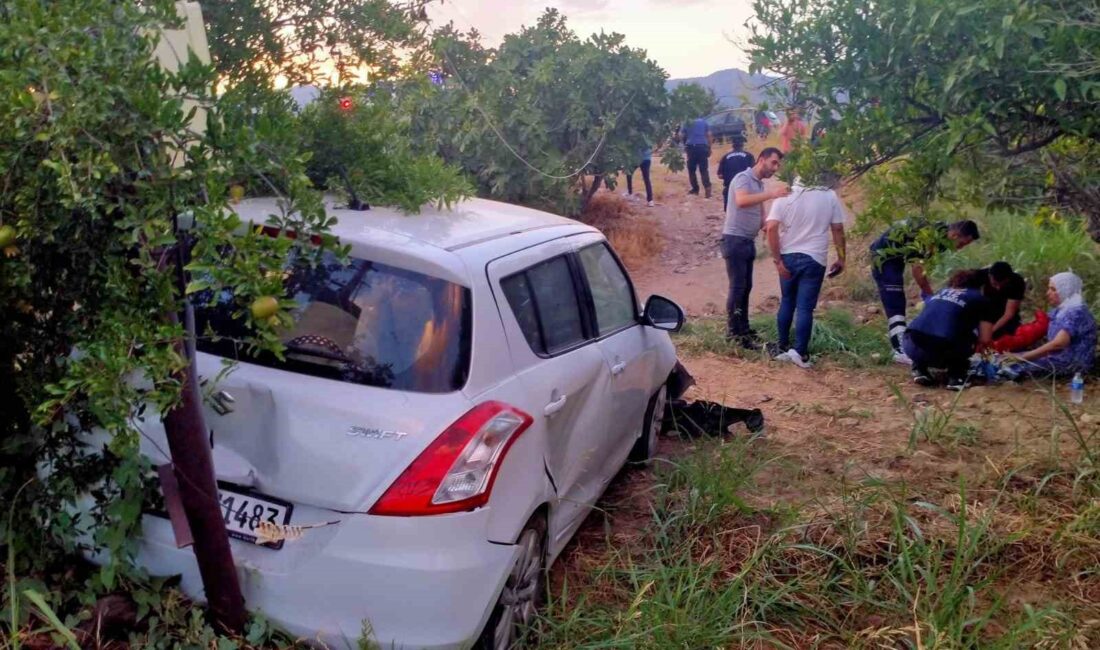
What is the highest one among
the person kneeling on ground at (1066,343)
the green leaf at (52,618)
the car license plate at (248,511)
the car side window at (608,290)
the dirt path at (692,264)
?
the car side window at (608,290)

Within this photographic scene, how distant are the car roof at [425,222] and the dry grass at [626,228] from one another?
9073mm

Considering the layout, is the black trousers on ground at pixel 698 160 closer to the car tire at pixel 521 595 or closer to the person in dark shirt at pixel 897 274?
the person in dark shirt at pixel 897 274

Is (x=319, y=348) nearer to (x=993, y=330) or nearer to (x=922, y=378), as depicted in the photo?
(x=922, y=378)

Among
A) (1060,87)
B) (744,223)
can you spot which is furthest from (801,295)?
(1060,87)

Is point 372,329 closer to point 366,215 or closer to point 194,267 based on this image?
point 366,215

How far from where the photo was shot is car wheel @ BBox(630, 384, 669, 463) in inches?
197

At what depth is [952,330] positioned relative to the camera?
6.91m

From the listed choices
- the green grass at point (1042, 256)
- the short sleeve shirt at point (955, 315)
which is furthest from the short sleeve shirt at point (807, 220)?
the green grass at point (1042, 256)

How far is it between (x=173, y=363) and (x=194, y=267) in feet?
0.80

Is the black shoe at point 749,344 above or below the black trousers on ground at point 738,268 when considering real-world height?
below

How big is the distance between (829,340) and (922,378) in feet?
4.01

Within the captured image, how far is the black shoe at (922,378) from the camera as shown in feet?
23.5

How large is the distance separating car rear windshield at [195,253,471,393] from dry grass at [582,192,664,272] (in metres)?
9.95

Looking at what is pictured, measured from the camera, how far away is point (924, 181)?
4121 mm
